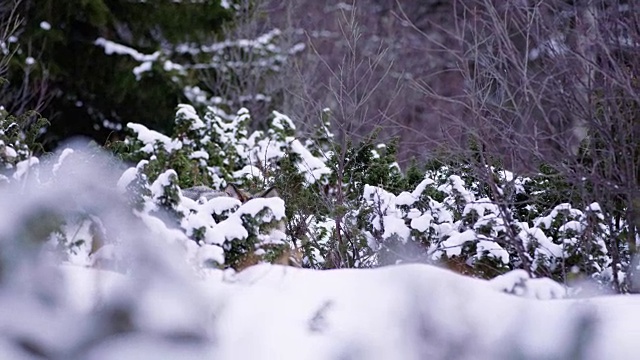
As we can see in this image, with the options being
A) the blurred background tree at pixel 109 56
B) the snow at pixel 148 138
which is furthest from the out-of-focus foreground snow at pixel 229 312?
the blurred background tree at pixel 109 56

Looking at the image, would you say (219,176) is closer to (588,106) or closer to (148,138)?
(148,138)

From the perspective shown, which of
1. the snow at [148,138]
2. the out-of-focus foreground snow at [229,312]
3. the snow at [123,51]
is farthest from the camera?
the snow at [123,51]

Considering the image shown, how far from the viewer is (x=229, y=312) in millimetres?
2350

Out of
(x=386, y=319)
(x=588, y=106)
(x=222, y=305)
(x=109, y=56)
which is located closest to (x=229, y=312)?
(x=222, y=305)

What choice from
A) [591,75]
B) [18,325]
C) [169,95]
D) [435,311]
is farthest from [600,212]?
[169,95]

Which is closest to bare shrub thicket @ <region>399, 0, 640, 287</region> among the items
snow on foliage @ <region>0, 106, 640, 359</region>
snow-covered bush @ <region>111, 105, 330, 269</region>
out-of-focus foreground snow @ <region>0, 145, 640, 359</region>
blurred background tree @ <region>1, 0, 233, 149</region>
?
snow-covered bush @ <region>111, 105, 330, 269</region>

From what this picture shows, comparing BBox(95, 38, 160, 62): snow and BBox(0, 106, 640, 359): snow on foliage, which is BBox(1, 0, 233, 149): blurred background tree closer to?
BBox(95, 38, 160, 62): snow

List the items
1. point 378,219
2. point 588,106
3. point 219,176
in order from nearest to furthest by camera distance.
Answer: point 588,106
point 378,219
point 219,176

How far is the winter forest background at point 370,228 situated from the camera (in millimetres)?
2209

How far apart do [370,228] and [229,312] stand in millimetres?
3461

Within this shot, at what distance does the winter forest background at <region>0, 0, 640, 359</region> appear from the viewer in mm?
2209

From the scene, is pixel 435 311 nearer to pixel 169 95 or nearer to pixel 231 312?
pixel 231 312

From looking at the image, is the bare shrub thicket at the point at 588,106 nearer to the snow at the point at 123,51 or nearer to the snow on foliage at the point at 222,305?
the snow on foliage at the point at 222,305

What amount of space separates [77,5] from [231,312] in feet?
38.2
